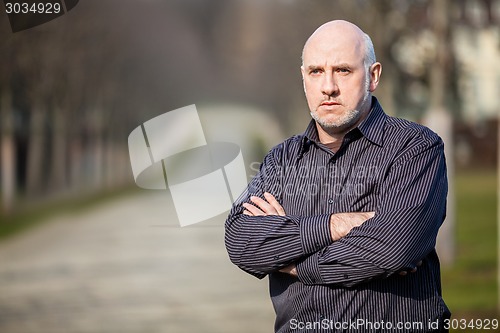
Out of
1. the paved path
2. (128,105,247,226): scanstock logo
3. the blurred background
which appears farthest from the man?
the paved path

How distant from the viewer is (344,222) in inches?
133

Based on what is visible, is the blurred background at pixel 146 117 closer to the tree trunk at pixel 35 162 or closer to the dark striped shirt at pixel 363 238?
the tree trunk at pixel 35 162

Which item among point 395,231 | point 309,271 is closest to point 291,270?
point 309,271

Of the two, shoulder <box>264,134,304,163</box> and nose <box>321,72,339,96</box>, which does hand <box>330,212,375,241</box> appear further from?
nose <box>321,72,339,96</box>

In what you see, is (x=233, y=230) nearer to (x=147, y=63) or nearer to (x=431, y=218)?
(x=431, y=218)

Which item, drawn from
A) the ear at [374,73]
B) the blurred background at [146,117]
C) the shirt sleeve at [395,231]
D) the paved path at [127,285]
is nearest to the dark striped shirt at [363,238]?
the shirt sleeve at [395,231]

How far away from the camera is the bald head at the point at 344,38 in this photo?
3.33 metres

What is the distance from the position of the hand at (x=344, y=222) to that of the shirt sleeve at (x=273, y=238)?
0.07 feet

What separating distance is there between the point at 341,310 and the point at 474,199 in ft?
87.6

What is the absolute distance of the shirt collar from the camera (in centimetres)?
344

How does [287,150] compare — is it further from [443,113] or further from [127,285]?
[443,113]

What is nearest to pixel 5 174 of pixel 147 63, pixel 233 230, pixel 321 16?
pixel 321 16

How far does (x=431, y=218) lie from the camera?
332 cm

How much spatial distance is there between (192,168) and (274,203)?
554 cm
